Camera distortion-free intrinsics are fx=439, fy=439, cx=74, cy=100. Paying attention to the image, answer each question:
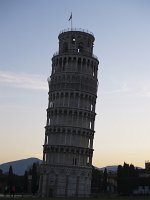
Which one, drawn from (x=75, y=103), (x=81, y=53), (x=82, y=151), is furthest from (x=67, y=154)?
(x=81, y=53)

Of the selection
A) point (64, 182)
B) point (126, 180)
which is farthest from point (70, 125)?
point (126, 180)

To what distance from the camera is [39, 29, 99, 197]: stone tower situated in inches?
3300

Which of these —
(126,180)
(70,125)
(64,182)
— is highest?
(70,125)

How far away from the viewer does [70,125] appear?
84688mm

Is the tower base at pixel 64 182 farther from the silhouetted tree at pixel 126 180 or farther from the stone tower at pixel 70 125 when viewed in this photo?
Result: the silhouetted tree at pixel 126 180

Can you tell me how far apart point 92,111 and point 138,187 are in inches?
1303

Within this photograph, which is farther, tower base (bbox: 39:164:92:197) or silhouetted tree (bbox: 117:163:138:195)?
silhouetted tree (bbox: 117:163:138:195)

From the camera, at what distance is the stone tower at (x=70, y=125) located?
8381 centimetres

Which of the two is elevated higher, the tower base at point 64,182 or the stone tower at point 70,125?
the stone tower at point 70,125

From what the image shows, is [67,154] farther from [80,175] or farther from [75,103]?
[75,103]

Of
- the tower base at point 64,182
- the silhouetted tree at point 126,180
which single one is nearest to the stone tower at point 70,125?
the tower base at point 64,182

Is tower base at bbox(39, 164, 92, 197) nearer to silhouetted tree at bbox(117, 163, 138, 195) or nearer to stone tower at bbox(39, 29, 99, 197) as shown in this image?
stone tower at bbox(39, 29, 99, 197)

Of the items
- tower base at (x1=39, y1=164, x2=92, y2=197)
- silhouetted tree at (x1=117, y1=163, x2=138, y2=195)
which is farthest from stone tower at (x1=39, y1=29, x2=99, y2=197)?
silhouetted tree at (x1=117, y1=163, x2=138, y2=195)

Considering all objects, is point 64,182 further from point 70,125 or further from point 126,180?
point 126,180
